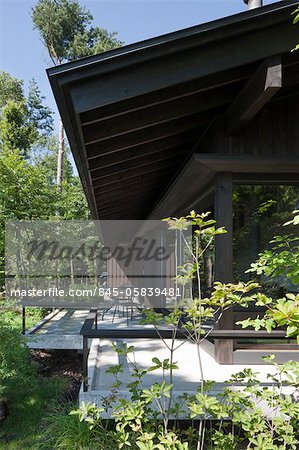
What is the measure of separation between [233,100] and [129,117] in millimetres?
1099

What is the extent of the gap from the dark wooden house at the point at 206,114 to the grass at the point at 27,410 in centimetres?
184

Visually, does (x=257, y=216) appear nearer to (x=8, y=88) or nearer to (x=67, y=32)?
(x=67, y=32)

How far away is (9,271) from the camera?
35.6 feet

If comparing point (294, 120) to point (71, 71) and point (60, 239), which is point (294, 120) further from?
point (60, 239)

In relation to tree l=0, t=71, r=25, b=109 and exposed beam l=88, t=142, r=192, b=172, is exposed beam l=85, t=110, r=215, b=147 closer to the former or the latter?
exposed beam l=88, t=142, r=192, b=172

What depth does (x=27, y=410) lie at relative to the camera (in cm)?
393

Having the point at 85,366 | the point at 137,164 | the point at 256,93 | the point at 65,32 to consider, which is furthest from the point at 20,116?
the point at 85,366

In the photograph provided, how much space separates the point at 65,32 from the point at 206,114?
1901 cm

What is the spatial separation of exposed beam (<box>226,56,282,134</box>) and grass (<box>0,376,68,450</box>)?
10.1 ft

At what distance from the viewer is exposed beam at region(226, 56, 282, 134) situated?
315cm

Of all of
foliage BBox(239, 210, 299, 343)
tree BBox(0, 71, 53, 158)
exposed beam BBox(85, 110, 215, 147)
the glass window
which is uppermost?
tree BBox(0, 71, 53, 158)

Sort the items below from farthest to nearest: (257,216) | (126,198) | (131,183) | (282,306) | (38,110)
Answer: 1. (38,110)
2. (126,198)
3. (131,183)
4. (257,216)
5. (282,306)

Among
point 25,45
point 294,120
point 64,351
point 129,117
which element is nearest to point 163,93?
point 129,117

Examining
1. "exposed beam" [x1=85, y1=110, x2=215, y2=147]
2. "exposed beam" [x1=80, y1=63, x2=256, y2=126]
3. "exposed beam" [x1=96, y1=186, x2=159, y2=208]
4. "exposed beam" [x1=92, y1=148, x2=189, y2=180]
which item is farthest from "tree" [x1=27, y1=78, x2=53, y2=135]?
"exposed beam" [x1=80, y1=63, x2=256, y2=126]
